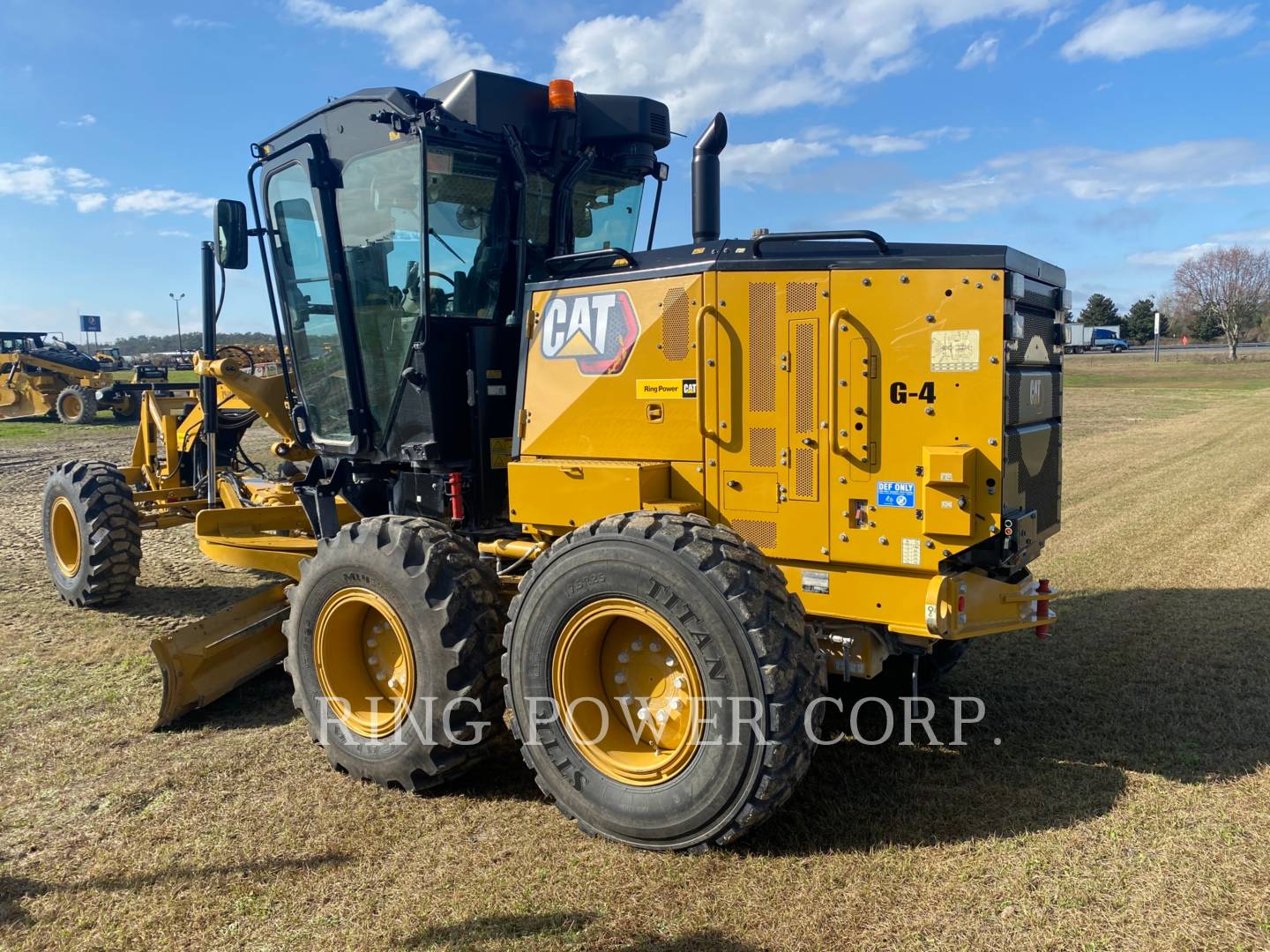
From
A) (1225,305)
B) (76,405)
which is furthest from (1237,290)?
(76,405)

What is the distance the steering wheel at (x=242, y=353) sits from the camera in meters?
7.37

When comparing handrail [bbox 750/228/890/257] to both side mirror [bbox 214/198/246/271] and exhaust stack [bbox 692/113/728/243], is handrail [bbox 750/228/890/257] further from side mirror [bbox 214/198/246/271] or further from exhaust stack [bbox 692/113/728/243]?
side mirror [bbox 214/198/246/271]

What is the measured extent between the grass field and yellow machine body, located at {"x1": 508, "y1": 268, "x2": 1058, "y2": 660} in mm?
855

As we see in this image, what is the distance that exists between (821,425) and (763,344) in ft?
1.45

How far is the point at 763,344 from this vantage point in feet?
13.5

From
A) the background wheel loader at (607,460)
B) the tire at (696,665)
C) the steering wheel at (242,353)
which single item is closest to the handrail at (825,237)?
the background wheel loader at (607,460)

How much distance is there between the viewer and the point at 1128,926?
10.5ft

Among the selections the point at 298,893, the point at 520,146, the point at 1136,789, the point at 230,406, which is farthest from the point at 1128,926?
the point at 230,406

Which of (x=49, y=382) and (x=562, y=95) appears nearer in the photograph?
(x=562, y=95)

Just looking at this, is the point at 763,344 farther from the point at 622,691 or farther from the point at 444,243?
the point at 444,243

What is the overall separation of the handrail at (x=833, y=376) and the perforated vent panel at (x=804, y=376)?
8cm

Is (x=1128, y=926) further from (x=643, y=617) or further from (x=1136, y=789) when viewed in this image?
(x=643, y=617)

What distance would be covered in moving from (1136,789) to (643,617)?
237 cm

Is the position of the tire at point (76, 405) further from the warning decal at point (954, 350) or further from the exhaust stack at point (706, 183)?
the warning decal at point (954, 350)
